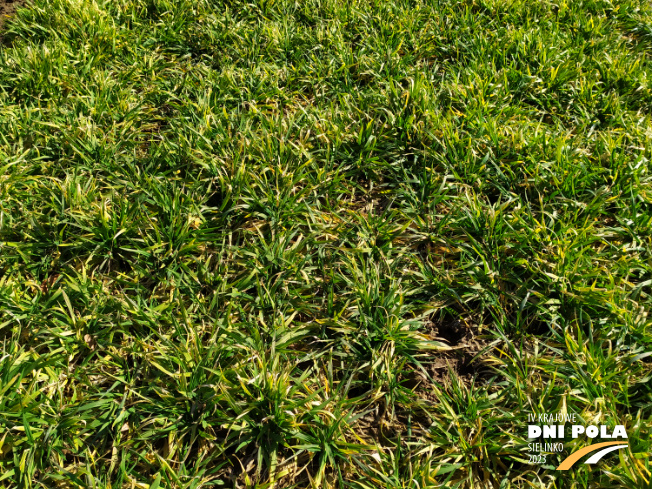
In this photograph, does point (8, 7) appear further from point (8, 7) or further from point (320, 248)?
point (320, 248)

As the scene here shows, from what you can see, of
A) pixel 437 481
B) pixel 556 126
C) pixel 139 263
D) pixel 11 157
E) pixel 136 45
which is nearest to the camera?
pixel 437 481

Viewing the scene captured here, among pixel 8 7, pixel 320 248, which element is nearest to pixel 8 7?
pixel 8 7

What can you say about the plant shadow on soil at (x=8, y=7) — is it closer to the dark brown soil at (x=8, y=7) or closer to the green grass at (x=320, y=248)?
the dark brown soil at (x=8, y=7)

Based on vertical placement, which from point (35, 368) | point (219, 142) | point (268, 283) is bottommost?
point (35, 368)

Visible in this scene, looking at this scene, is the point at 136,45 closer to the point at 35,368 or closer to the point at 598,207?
the point at 35,368

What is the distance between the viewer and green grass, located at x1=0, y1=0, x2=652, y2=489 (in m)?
1.87

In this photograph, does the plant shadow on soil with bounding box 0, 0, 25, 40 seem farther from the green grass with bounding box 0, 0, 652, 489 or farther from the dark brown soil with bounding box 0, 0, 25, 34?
the green grass with bounding box 0, 0, 652, 489

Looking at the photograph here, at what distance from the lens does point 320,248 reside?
2.43m

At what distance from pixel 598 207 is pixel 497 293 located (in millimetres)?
751

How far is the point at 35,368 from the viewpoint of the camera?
1.99m

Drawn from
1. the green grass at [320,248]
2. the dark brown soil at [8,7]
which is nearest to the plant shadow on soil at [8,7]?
the dark brown soil at [8,7]

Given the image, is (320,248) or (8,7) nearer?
(320,248)

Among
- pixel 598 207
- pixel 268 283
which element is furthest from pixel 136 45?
pixel 598 207

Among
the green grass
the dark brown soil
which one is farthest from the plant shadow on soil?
the green grass
